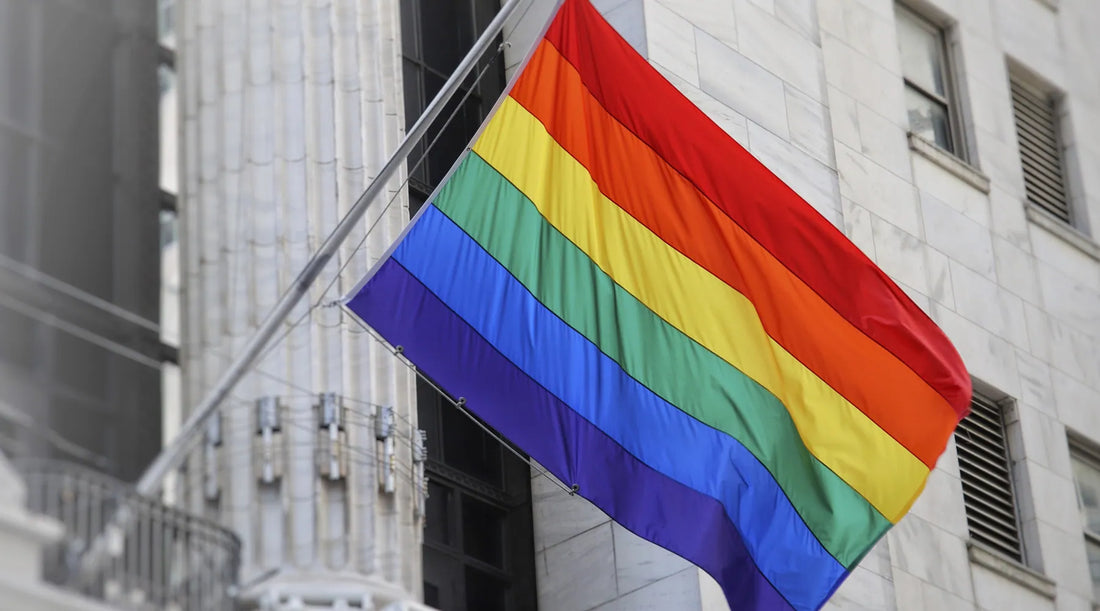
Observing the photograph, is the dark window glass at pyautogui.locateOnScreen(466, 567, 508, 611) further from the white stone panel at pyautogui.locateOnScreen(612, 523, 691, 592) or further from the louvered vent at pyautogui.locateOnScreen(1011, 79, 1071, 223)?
the louvered vent at pyautogui.locateOnScreen(1011, 79, 1071, 223)

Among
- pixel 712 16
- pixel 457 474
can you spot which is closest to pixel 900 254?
pixel 712 16

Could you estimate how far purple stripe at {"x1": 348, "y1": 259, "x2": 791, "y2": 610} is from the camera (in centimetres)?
1683

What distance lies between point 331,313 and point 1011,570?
1141cm

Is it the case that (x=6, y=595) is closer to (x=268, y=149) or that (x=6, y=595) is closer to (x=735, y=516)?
(x=268, y=149)

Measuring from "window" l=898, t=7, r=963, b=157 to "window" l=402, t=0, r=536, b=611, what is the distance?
701 centimetres

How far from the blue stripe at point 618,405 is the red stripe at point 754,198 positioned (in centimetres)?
183

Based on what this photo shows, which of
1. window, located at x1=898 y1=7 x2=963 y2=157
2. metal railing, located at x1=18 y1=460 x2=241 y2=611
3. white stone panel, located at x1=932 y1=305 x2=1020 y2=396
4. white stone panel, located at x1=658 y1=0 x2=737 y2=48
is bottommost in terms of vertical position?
metal railing, located at x1=18 y1=460 x2=241 y2=611

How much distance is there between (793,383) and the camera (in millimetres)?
18688

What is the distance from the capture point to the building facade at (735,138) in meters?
16.8

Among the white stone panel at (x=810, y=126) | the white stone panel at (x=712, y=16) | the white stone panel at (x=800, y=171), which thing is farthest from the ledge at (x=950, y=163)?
the white stone panel at (x=712, y=16)

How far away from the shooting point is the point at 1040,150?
31.6m

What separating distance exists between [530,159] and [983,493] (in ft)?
35.1

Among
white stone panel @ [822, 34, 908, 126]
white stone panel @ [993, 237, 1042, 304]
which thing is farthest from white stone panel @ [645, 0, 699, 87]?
white stone panel @ [993, 237, 1042, 304]

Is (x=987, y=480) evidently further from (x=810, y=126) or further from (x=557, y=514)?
(x=557, y=514)
